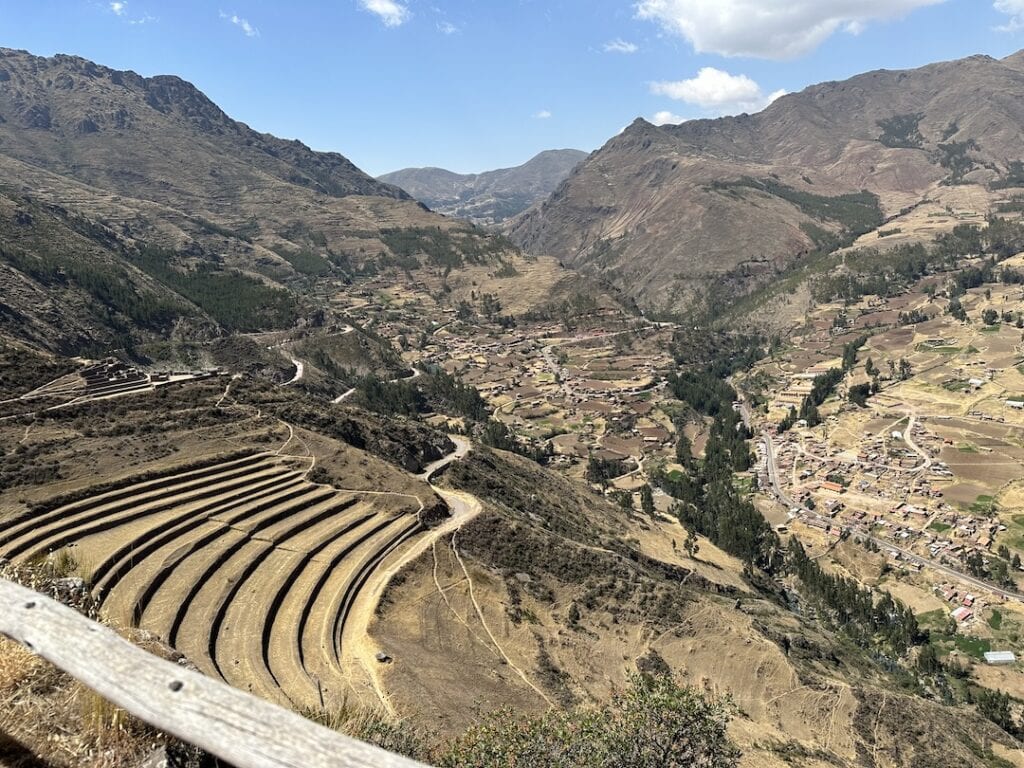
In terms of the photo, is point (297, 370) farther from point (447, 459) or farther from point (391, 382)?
point (447, 459)

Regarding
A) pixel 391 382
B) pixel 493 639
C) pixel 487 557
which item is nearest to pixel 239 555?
pixel 493 639

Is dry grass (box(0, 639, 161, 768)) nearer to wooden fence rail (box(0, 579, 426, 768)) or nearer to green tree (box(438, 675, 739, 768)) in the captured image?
wooden fence rail (box(0, 579, 426, 768))

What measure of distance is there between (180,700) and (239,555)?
41534 mm

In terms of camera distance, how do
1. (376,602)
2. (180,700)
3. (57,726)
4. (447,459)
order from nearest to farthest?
(180,700)
(57,726)
(376,602)
(447,459)

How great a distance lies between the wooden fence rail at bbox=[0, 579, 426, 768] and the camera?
449 centimetres

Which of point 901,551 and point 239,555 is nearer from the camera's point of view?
point 239,555

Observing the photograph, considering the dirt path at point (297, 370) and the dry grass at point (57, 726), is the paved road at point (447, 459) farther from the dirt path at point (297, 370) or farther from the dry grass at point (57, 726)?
the dry grass at point (57, 726)

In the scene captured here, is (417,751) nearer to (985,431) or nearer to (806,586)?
(806,586)

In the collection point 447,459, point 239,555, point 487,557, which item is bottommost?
point 487,557

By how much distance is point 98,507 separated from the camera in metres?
43.6

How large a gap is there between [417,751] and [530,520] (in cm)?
5297

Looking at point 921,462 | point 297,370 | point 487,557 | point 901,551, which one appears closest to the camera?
point 487,557

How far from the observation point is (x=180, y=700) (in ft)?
16.3

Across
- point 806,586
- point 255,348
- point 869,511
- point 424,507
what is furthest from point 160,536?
point 255,348
